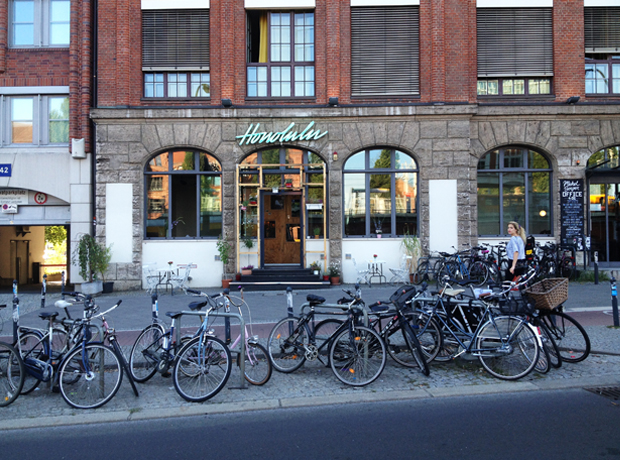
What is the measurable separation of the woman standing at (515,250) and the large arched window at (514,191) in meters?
5.56

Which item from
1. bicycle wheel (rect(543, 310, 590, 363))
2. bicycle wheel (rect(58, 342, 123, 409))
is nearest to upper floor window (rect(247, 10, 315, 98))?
bicycle wheel (rect(543, 310, 590, 363))

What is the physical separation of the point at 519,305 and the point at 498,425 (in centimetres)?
208

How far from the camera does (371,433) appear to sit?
15.8 ft

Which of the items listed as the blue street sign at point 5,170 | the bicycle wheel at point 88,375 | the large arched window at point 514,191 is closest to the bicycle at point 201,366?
the bicycle wheel at point 88,375

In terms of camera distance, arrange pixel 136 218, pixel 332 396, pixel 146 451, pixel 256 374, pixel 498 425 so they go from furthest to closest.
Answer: pixel 136 218, pixel 256 374, pixel 332 396, pixel 498 425, pixel 146 451

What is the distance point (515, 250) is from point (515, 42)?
8841 mm

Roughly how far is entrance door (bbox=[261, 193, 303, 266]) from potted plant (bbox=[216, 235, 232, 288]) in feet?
4.09

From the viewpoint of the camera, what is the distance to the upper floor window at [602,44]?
15.5 m

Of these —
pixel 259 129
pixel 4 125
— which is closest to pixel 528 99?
pixel 259 129

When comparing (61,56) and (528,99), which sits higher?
(61,56)

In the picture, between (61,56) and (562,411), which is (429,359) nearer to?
(562,411)

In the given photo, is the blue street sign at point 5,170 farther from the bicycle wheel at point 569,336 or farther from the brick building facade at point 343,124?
the bicycle wheel at point 569,336

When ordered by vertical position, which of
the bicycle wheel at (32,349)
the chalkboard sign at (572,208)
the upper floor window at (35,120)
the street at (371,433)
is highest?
the upper floor window at (35,120)

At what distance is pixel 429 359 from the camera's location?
677 cm
